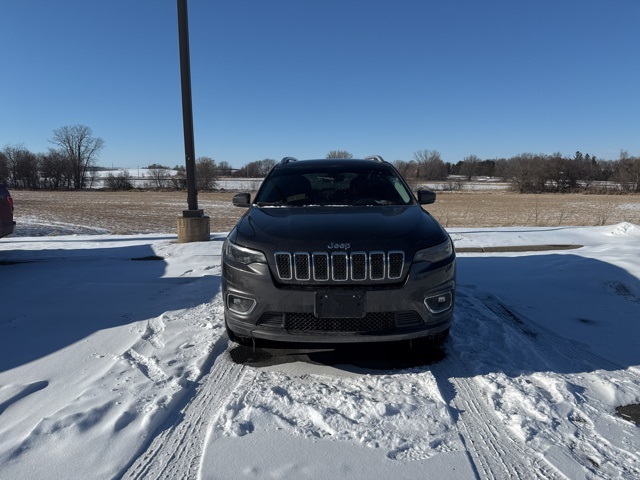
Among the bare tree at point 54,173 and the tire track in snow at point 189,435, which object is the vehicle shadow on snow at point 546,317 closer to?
the tire track in snow at point 189,435

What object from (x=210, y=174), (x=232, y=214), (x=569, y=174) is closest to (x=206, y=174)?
(x=210, y=174)

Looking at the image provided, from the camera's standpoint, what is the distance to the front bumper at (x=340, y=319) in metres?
2.93

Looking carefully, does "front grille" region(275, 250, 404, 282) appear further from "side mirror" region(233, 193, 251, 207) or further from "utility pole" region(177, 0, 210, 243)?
"utility pole" region(177, 0, 210, 243)

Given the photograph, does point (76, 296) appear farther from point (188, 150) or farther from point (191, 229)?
point (188, 150)

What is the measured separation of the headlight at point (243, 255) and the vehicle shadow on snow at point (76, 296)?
5.45 feet

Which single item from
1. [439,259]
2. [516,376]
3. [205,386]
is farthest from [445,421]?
[205,386]

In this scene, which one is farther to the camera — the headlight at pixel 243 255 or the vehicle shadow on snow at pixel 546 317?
the vehicle shadow on snow at pixel 546 317

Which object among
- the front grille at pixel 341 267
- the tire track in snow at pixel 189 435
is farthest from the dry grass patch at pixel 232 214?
the tire track in snow at pixel 189 435

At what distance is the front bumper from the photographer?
293 cm

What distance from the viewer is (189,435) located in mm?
2443

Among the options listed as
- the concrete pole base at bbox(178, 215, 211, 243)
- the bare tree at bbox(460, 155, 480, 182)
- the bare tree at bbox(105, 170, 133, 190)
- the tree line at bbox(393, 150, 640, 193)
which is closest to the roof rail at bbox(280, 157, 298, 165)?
the concrete pole base at bbox(178, 215, 211, 243)

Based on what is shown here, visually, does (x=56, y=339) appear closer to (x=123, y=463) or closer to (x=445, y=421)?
(x=123, y=463)

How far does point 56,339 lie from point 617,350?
4970 millimetres

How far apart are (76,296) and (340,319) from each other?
3837mm
